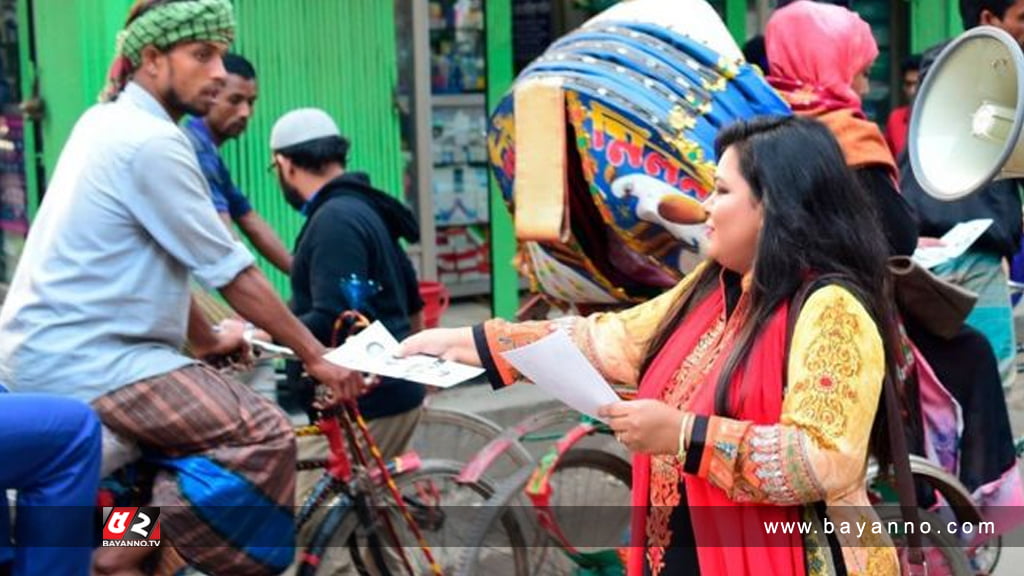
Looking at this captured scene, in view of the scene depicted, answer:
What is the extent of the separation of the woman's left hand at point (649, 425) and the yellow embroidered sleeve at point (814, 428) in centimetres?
6

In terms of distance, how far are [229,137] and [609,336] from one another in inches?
113

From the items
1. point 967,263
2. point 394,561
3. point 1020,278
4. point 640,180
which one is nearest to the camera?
point 640,180

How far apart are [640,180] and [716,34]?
51cm

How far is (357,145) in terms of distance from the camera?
7277 millimetres

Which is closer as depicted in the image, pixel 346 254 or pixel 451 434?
pixel 346 254

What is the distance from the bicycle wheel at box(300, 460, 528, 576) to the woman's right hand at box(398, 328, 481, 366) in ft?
4.04

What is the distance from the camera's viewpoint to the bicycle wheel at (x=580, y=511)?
4.48 meters

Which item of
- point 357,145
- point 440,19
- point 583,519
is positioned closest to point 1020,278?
point 583,519

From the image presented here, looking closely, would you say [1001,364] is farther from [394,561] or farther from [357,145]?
[357,145]

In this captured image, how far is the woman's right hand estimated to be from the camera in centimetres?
312

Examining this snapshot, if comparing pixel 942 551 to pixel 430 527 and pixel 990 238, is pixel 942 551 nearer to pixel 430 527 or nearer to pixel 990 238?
pixel 990 238

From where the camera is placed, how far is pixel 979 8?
199 inches

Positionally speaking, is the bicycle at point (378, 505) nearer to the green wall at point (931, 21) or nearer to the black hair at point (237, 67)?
the black hair at point (237, 67)

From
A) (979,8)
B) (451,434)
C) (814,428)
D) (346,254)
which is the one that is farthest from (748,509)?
(979,8)
